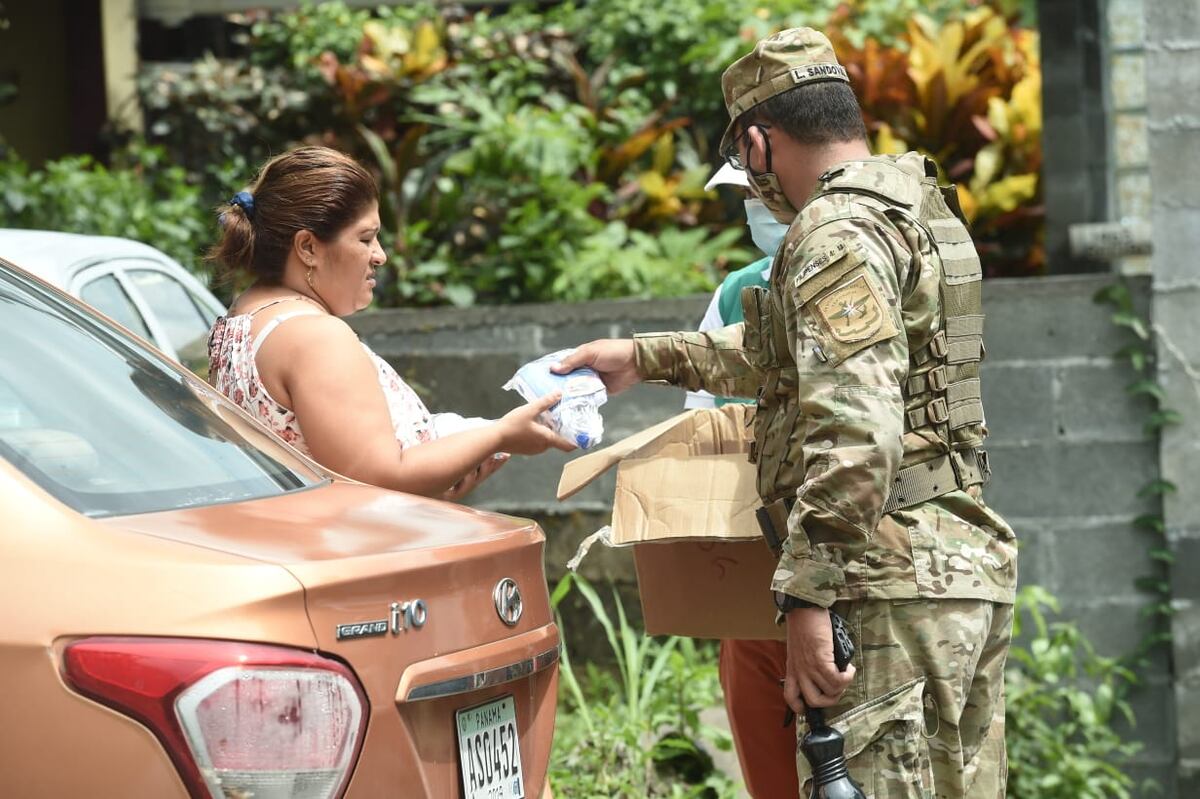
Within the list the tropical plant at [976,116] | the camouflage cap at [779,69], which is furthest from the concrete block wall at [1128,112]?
the camouflage cap at [779,69]

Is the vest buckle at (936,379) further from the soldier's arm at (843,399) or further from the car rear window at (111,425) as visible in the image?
the car rear window at (111,425)

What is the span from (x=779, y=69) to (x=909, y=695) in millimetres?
1331

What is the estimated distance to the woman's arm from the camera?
3299 mm

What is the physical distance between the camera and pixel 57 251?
5.21 m

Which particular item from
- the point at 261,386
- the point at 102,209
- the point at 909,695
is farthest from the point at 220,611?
the point at 102,209

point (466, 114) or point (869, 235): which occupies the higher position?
point (466, 114)

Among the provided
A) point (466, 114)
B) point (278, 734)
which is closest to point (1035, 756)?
point (278, 734)

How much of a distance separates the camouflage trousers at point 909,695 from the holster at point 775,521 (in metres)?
0.23

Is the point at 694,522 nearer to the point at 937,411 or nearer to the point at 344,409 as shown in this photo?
Answer: the point at 937,411

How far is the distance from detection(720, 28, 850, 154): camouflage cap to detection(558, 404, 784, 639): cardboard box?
79 centimetres

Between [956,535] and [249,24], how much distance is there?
8156 mm

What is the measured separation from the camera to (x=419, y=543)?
8.57ft

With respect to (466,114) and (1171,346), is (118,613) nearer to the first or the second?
(1171,346)

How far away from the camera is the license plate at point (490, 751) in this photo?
2.62 m
